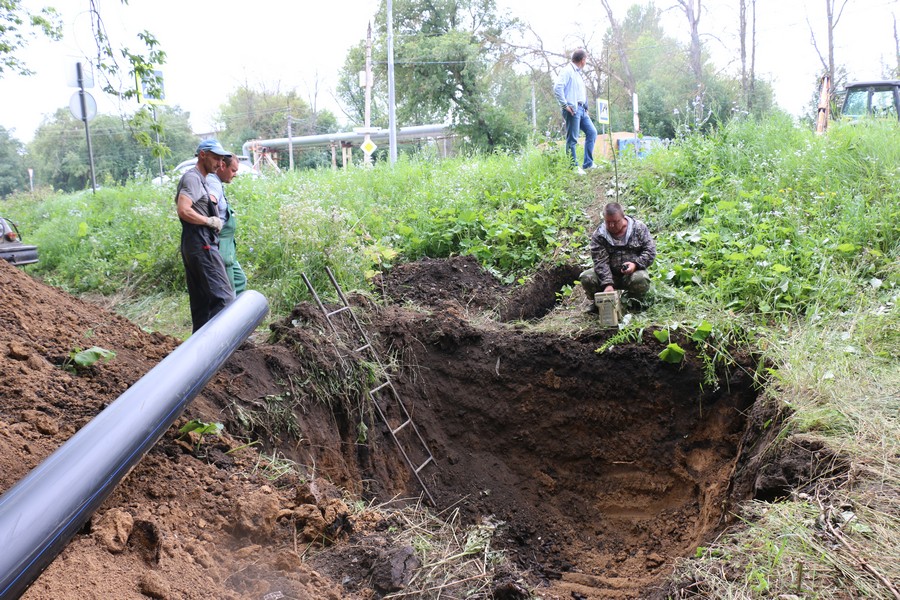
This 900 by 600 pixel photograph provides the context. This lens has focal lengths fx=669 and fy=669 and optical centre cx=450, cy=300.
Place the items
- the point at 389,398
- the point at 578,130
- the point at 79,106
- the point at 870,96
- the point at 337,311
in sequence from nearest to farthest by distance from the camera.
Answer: the point at 337,311
the point at 389,398
the point at 79,106
the point at 578,130
the point at 870,96

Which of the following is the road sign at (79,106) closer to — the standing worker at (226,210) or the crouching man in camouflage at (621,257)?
the standing worker at (226,210)

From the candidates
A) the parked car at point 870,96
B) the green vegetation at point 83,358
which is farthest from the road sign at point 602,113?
the parked car at point 870,96

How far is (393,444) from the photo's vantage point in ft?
20.2

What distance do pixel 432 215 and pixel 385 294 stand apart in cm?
262

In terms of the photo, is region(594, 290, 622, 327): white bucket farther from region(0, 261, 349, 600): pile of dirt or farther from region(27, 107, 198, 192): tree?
region(27, 107, 198, 192): tree

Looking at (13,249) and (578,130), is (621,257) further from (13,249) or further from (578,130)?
(13,249)

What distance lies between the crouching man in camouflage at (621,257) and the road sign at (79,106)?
8.38 m

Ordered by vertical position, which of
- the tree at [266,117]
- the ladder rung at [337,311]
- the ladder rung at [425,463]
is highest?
the tree at [266,117]

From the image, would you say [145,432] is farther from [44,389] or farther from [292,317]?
[292,317]

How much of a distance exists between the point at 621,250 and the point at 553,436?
196 cm

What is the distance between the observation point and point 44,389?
3.89m

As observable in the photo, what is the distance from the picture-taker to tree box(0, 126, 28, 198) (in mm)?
33000

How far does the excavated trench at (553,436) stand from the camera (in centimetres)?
570

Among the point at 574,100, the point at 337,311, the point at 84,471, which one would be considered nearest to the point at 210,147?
the point at 337,311
